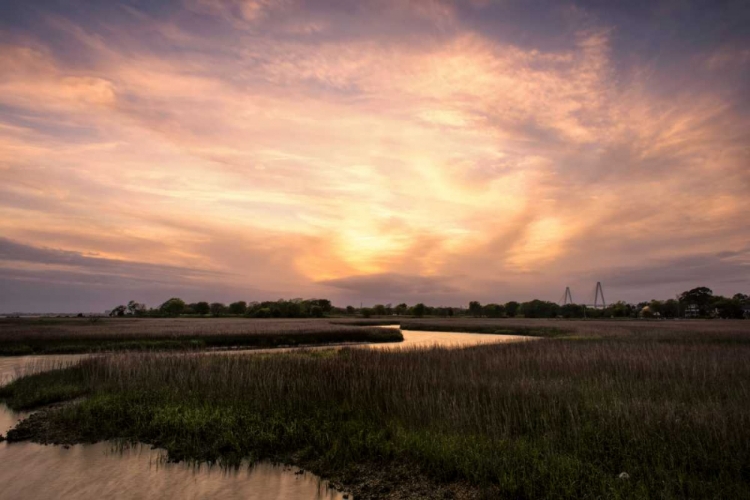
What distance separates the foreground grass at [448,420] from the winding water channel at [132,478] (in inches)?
22.7

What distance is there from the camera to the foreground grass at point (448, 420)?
23.4 ft

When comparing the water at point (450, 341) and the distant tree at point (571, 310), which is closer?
the water at point (450, 341)

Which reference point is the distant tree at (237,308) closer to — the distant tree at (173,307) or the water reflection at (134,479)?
the distant tree at (173,307)

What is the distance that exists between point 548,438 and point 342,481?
14.1 feet

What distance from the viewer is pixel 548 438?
8.50 m

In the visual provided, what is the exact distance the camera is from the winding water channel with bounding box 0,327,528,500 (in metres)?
7.55

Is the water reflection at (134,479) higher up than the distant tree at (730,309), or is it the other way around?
the distant tree at (730,309)

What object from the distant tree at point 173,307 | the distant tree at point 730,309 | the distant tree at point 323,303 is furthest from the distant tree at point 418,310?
the distant tree at point 730,309

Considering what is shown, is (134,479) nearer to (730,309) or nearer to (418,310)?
(418,310)

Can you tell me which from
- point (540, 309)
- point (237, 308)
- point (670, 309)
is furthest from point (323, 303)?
point (670, 309)

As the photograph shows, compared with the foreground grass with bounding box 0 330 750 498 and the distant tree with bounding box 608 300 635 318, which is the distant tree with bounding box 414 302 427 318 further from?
the foreground grass with bounding box 0 330 750 498

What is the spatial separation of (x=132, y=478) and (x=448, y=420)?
267 inches

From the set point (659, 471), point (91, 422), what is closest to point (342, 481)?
point (659, 471)

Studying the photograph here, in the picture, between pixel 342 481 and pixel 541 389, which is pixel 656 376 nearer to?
pixel 541 389
